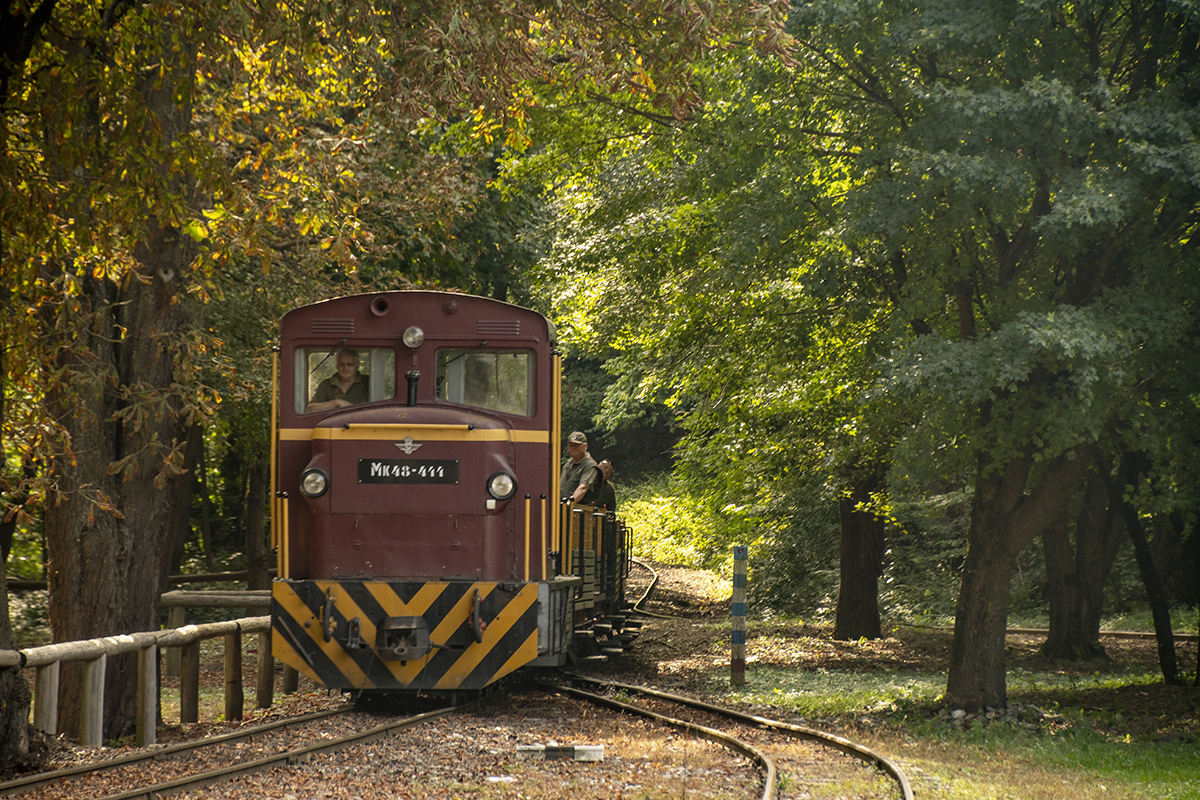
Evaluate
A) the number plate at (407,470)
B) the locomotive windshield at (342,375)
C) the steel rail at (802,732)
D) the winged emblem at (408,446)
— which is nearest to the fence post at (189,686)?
the number plate at (407,470)

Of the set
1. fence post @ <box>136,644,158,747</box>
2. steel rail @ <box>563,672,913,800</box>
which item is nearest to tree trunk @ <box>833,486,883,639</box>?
steel rail @ <box>563,672,913,800</box>

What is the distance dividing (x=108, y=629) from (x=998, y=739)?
732 centimetres

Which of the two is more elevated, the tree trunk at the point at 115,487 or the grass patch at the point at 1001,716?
the tree trunk at the point at 115,487

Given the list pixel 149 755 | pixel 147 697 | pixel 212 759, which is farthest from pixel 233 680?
pixel 149 755

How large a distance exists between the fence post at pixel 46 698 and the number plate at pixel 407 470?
103 inches

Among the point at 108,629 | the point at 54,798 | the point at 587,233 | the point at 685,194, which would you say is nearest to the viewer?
the point at 54,798

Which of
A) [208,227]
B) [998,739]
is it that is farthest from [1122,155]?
[208,227]

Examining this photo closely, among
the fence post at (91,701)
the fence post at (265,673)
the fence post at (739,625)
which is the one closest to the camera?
the fence post at (91,701)

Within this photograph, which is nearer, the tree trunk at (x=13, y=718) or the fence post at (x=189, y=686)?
the tree trunk at (x=13, y=718)

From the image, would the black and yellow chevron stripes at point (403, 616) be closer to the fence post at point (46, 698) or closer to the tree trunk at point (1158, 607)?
the fence post at point (46, 698)

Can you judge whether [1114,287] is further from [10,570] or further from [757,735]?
[10,570]

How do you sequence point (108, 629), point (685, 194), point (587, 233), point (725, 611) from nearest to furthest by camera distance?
1. point (108, 629)
2. point (685, 194)
3. point (587, 233)
4. point (725, 611)

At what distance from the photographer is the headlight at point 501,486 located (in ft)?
30.5

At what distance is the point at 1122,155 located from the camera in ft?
30.5
